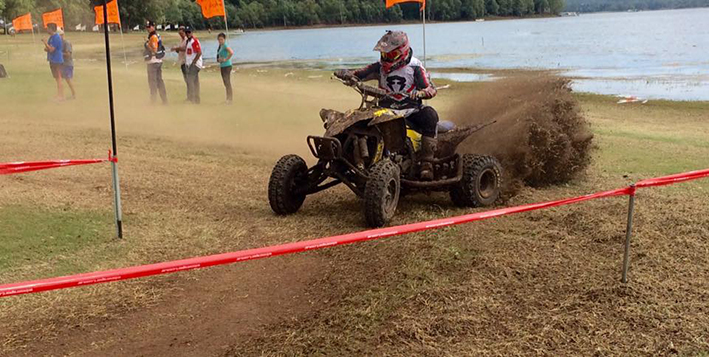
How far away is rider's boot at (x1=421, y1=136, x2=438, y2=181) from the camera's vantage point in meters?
7.55

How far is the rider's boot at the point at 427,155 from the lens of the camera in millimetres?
7547

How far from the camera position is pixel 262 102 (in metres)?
19.6

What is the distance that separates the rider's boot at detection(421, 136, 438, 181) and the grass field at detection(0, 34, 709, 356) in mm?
421

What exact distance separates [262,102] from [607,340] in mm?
16223

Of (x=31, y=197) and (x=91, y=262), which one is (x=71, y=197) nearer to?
(x=31, y=197)

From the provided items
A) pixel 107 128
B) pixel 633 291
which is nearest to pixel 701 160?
pixel 633 291

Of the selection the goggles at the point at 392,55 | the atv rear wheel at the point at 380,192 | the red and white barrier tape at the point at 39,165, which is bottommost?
the atv rear wheel at the point at 380,192

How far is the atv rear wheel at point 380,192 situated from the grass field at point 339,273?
469mm

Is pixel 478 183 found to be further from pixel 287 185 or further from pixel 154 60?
pixel 154 60

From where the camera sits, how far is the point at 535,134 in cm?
856

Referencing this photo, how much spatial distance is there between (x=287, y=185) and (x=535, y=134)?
352 cm

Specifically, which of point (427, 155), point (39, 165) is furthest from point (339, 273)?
point (39, 165)

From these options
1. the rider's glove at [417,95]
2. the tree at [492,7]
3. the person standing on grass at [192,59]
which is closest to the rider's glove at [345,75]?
the rider's glove at [417,95]

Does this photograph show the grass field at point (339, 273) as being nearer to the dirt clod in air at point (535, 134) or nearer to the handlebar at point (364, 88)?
the dirt clod in air at point (535, 134)
